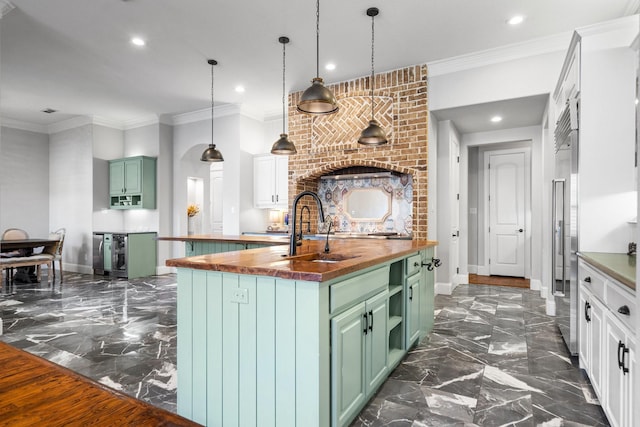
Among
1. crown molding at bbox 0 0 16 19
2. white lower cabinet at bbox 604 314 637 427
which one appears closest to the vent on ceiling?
white lower cabinet at bbox 604 314 637 427

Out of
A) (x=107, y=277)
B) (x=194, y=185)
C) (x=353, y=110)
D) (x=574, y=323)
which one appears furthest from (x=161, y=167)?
(x=574, y=323)

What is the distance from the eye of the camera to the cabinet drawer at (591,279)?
78.9 inches

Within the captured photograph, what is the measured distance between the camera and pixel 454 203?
5535 millimetres

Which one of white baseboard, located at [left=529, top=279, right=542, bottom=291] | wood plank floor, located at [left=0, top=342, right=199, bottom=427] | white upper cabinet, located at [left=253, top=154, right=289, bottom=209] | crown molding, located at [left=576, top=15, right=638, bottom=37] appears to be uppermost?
crown molding, located at [left=576, top=15, right=638, bottom=37]

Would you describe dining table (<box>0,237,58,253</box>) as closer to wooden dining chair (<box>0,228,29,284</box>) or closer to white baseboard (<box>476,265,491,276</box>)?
wooden dining chair (<box>0,228,29,284</box>)

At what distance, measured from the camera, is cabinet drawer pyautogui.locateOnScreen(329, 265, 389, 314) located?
1.67 metres

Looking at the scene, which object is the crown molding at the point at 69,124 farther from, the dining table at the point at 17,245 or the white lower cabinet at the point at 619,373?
the white lower cabinet at the point at 619,373

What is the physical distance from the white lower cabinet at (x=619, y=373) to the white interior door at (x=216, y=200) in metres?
8.35

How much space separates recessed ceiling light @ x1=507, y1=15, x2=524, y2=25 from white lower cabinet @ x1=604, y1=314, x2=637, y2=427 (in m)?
3.06

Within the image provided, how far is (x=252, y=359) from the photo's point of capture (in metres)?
1.70

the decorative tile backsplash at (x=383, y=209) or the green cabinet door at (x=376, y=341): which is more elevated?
the decorative tile backsplash at (x=383, y=209)

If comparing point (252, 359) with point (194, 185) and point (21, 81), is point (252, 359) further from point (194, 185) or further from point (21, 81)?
point (194, 185)

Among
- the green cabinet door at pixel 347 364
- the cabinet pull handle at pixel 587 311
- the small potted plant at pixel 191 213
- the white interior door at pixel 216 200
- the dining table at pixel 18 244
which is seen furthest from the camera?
the white interior door at pixel 216 200

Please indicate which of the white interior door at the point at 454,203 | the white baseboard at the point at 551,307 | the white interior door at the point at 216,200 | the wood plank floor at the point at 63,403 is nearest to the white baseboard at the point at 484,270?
the white interior door at the point at 454,203
